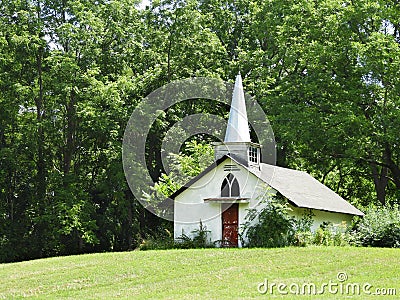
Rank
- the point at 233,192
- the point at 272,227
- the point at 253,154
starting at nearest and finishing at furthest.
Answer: the point at 272,227 < the point at 233,192 < the point at 253,154

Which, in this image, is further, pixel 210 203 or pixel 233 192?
pixel 210 203

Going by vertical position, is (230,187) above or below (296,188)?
below

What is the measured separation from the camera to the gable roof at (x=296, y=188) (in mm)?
26219

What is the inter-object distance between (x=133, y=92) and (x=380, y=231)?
1585cm

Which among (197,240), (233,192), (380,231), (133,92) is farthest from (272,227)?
(133,92)

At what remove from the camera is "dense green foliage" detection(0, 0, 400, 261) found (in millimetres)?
33688

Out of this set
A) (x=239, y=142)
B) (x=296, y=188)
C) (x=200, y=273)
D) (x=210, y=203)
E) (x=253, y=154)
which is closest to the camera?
(x=200, y=273)

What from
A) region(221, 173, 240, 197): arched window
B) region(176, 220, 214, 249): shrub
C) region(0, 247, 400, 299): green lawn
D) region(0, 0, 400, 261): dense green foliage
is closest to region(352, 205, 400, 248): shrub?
region(0, 247, 400, 299): green lawn

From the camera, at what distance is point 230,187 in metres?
26.8

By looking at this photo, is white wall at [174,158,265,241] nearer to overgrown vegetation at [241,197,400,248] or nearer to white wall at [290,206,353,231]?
overgrown vegetation at [241,197,400,248]

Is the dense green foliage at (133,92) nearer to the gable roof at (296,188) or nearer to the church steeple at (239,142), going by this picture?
the gable roof at (296,188)

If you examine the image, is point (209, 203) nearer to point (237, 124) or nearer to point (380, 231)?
point (237, 124)

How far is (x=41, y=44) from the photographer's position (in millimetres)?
35406

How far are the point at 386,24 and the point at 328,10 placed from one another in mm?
3301
